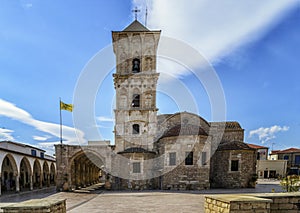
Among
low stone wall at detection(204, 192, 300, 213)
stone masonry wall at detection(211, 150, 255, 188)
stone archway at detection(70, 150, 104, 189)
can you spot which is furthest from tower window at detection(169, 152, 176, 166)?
low stone wall at detection(204, 192, 300, 213)

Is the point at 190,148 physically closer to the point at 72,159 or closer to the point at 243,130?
the point at 243,130

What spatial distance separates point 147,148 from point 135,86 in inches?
304

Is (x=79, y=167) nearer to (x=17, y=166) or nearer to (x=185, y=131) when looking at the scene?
(x=17, y=166)

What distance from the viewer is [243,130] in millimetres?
27453

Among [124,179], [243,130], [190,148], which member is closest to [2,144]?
[124,179]

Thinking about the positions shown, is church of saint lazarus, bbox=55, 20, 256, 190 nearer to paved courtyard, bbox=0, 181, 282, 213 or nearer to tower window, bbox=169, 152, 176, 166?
tower window, bbox=169, 152, 176, 166

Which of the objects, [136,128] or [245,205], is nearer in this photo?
[245,205]

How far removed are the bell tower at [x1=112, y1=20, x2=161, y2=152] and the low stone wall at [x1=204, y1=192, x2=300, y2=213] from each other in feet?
56.5

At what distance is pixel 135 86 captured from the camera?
2402 centimetres

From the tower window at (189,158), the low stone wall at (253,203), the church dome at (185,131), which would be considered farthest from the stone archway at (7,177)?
the low stone wall at (253,203)

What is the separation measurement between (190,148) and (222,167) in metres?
5.59

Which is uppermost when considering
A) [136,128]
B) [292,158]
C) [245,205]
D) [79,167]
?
[136,128]

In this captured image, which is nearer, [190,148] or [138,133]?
[190,148]

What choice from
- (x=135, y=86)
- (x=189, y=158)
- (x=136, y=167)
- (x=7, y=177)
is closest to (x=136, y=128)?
(x=136, y=167)
